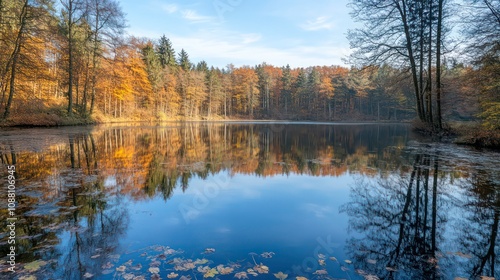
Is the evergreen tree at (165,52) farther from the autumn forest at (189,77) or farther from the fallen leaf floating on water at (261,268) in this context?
the fallen leaf floating on water at (261,268)

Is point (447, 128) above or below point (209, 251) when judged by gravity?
above

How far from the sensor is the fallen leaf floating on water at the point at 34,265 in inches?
118

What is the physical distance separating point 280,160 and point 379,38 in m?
14.0

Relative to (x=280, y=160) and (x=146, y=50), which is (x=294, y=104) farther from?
(x=280, y=160)

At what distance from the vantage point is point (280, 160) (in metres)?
10.7

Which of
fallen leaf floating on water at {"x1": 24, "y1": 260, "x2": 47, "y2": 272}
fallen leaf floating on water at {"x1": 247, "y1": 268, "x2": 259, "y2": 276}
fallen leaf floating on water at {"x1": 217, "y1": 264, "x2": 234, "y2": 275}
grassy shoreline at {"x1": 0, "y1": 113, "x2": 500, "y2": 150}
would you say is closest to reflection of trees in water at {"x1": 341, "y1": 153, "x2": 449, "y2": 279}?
fallen leaf floating on water at {"x1": 247, "y1": 268, "x2": 259, "y2": 276}

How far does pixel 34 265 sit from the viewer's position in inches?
121

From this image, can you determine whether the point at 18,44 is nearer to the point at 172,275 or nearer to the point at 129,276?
the point at 129,276

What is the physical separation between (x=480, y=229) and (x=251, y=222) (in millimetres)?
3607

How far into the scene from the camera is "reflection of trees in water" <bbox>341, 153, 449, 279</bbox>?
325 centimetres

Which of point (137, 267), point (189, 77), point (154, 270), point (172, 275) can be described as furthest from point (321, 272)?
point (189, 77)

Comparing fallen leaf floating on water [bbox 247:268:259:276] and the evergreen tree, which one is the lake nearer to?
fallen leaf floating on water [bbox 247:268:259:276]

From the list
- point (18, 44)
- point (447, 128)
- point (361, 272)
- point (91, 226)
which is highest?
point (18, 44)

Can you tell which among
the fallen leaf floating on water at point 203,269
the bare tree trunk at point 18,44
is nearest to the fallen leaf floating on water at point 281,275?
the fallen leaf floating on water at point 203,269
